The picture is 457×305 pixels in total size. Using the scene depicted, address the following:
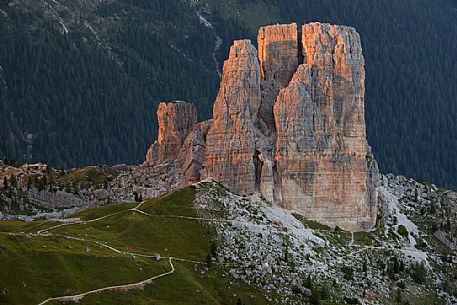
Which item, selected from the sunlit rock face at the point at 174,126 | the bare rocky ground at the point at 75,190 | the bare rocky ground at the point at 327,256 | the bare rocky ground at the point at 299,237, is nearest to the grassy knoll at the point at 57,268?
the bare rocky ground at the point at 327,256

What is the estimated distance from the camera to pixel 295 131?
137m

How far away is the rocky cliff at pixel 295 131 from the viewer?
136 meters

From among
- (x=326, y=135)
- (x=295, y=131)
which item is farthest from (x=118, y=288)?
(x=326, y=135)

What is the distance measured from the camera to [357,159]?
5556 inches

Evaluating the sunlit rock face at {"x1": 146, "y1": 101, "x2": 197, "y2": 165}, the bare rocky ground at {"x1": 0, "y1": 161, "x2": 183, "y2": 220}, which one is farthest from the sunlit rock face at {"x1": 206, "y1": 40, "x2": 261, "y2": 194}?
the sunlit rock face at {"x1": 146, "y1": 101, "x2": 197, "y2": 165}

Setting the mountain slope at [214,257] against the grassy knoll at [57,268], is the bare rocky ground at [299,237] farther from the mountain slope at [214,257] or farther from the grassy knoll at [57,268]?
the grassy knoll at [57,268]

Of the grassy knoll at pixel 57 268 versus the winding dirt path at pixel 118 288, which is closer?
the grassy knoll at pixel 57 268

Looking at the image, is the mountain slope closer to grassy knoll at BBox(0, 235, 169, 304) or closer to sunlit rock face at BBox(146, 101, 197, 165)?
grassy knoll at BBox(0, 235, 169, 304)

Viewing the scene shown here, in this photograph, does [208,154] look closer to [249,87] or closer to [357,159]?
[249,87]

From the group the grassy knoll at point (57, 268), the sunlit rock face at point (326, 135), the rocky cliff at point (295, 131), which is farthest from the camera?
the sunlit rock face at point (326, 135)

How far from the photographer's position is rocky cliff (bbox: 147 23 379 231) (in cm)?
13588

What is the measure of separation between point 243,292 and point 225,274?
3373 millimetres

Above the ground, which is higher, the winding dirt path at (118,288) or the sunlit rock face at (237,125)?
the sunlit rock face at (237,125)

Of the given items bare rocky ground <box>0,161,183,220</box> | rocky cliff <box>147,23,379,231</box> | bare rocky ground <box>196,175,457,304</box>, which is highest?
rocky cliff <box>147,23,379,231</box>
